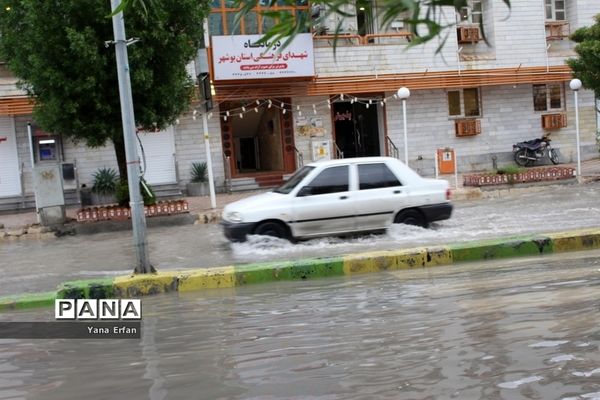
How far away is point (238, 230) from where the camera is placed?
10.7 meters

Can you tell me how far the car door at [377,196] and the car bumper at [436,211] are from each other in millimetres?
487

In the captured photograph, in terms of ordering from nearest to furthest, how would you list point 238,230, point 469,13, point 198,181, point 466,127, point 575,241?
point 469,13
point 575,241
point 238,230
point 198,181
point 466,127

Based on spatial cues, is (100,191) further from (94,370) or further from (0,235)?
(94,370)

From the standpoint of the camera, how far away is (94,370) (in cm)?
492

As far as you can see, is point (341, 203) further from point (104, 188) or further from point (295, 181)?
point (104, 188)

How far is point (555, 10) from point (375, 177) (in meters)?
18.3

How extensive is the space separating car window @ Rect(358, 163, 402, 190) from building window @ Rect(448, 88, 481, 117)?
45.5 feet

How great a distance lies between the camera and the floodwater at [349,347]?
432 centimetres

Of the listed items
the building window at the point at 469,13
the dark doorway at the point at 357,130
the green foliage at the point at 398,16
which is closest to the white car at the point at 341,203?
the building window at the point at 469,13

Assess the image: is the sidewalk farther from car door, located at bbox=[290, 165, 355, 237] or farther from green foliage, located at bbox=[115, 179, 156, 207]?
car door, located at bbox=[290, 165, 355, 237]

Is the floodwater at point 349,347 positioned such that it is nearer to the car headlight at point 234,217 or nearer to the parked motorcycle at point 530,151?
the car headlight at point 234,217

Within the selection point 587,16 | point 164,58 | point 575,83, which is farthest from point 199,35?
point 587,16

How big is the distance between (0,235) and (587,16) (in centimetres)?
2201

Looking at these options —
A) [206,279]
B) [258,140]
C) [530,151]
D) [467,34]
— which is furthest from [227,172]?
[206,279]
